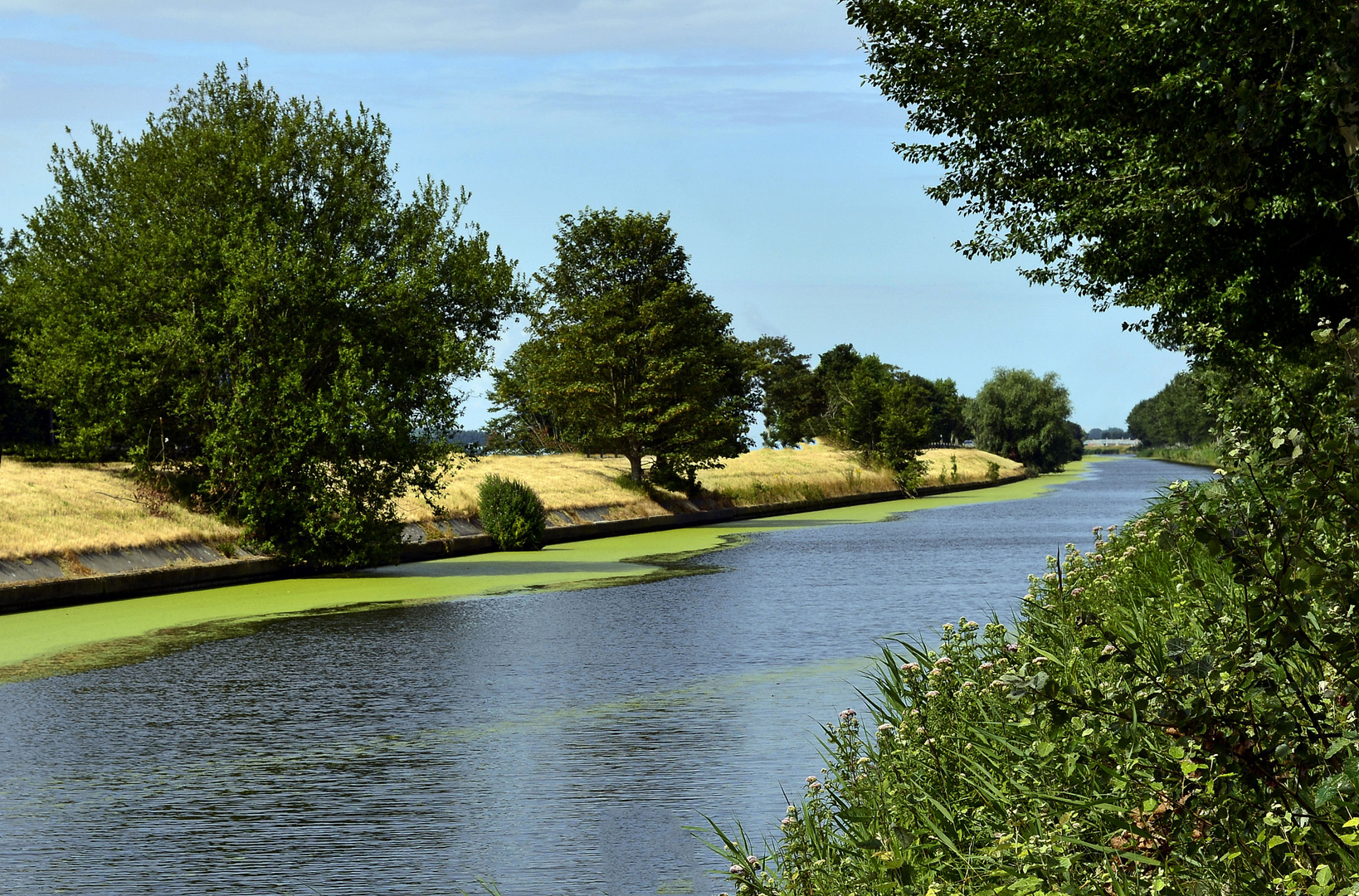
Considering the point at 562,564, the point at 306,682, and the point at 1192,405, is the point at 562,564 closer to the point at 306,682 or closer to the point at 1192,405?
the point at 306,682

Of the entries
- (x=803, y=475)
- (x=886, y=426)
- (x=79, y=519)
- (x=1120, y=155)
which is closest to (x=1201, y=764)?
(x=1120, y=155)

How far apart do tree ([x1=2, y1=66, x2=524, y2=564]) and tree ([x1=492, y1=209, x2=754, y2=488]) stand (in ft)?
62.9

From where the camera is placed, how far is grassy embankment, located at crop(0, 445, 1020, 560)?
77.2 feet

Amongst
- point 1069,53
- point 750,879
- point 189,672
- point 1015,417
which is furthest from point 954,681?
point 1015,417

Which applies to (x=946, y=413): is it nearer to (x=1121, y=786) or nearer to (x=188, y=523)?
(x=188, y=523)

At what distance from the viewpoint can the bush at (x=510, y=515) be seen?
32469mm

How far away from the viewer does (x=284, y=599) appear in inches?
858

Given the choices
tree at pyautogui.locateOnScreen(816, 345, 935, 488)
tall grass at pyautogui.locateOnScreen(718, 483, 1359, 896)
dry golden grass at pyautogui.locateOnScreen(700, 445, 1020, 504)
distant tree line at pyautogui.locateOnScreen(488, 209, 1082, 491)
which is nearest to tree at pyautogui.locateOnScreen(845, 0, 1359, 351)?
tall grass at pyautogui.locateOnScreen(718, 483, 1359, 896)

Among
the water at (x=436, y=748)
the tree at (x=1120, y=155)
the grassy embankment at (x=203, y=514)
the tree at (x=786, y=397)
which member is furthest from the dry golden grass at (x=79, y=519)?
the tree at (x=786, y=397)

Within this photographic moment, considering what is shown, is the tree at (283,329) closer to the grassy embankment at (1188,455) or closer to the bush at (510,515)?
the bush at (510,515)

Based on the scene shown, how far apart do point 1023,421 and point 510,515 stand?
303 feet

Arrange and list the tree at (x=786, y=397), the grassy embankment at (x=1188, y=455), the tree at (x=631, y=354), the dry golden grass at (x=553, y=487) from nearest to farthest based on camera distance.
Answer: the dry golden grass at (x=553, y=487) → the tree at (x=631, y=354) → the tree at (x=786, y=397) → the grassy embankment at (x=1188, y=455)

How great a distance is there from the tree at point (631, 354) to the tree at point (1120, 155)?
90.9 ft

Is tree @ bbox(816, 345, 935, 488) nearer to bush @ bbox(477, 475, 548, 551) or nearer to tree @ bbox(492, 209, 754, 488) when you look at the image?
tree @ bbox(492, 209, 754, 488)
